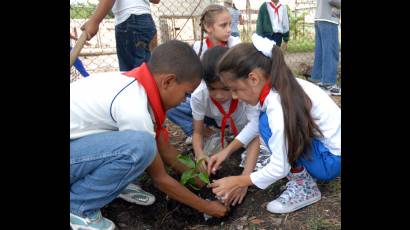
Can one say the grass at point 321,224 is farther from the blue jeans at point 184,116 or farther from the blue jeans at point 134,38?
the blue jeans at point 134,38

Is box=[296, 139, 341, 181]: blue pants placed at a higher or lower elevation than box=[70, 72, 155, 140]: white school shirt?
lower

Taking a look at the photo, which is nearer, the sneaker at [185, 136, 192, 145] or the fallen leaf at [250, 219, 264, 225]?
the fallen leaf at [250, 219, 264, 225]

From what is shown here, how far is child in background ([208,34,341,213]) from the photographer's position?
5.65ft

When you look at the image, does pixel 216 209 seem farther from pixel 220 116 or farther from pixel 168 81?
pixel 220 116

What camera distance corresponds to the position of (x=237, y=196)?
2016mm

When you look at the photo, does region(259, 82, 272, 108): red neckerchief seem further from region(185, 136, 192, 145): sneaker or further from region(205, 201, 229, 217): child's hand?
region(185, 136, 192, 145): sneaker

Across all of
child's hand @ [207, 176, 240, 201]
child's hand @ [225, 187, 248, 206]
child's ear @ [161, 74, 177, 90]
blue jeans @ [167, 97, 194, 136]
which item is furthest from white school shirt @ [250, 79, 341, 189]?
blue jeans @ [167, 97, 194, 136]

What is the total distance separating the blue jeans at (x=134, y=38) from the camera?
293 cm

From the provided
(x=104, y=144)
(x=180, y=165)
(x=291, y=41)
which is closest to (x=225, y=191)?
(x=180, y=165)

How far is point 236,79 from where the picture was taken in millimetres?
1825

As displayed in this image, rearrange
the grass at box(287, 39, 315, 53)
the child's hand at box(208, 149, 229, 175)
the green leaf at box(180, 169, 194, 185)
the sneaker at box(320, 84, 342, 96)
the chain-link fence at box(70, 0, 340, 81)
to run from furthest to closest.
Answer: the grass at box(287, 39, 315, 53)
the chain-link fence at box(70, 0, 340, 81)
the sneaker at box(320, 84, 342, 96)
the child's hand at box(208, 149, 229, 175)
the green leaf at box(180, 169, 194, 185)

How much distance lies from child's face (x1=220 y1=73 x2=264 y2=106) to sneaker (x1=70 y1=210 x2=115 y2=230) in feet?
2.98

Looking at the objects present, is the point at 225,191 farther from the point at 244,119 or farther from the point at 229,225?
the point at 244,119

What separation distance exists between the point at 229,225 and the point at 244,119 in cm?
90
